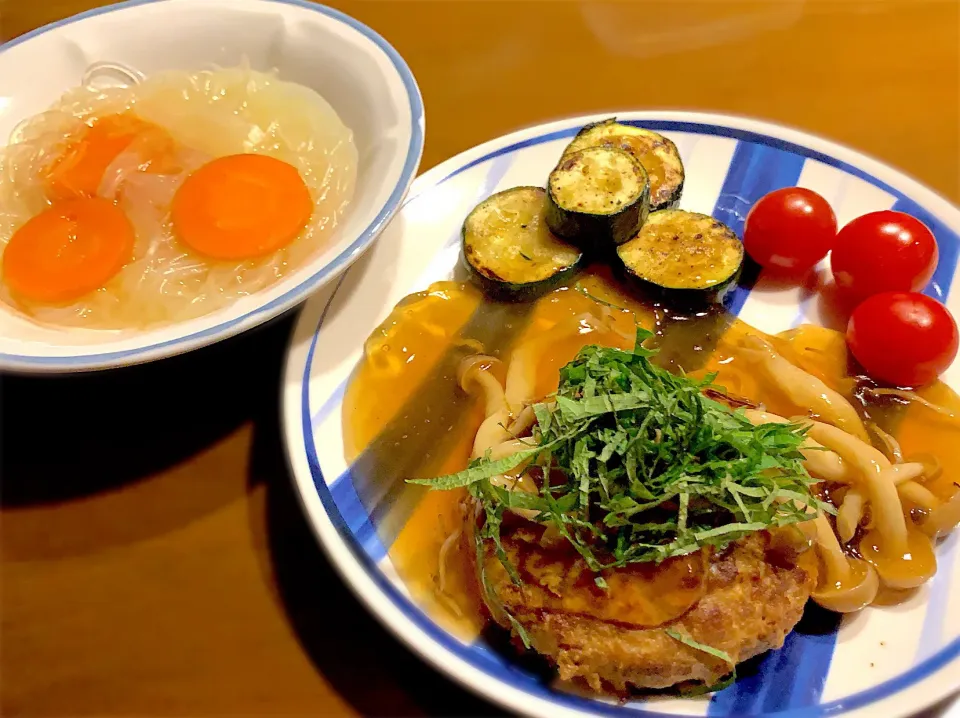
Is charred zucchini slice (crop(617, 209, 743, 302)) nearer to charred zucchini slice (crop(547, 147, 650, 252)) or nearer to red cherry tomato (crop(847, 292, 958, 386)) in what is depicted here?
charred zucchini slice (crop(547, 147, 650, 252))

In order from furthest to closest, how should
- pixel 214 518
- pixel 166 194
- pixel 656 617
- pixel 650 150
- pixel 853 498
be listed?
1. pixel 650 150
2. pixel 166 194
3. pixel 214 518
4. pixel 853 498
5. pixel 656 617

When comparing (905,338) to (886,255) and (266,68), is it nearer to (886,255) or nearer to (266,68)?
(886,255)

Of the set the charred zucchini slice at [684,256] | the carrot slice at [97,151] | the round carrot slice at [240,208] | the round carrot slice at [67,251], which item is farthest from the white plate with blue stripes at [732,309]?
the carrot slice at [97,151]

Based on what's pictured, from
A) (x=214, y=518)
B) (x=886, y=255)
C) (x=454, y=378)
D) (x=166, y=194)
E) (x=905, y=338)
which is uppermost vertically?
Result: (x=886, y=255)

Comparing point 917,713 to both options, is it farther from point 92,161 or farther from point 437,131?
point 92,161

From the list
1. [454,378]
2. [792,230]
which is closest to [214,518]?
[454,378]

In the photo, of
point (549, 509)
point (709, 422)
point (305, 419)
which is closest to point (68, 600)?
point (305, 419)
